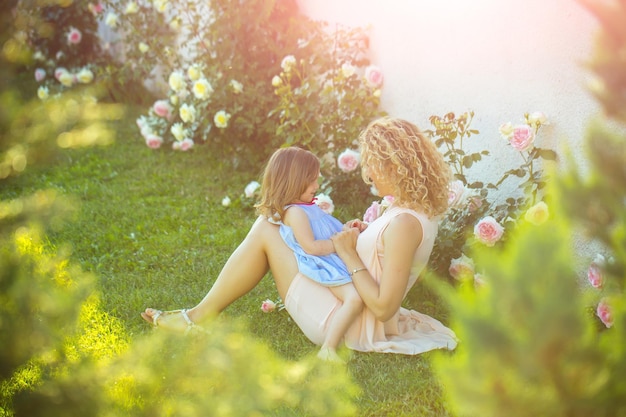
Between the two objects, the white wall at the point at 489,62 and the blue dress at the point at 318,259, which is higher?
the white wall at the point at 489,62

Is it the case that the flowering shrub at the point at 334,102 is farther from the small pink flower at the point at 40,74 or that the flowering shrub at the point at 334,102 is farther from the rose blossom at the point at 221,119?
the small pink flower at the point at 40,74

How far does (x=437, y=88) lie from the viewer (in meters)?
4.25

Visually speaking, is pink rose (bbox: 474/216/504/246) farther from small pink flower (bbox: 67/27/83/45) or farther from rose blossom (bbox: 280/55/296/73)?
small pink flower (bbox: 67/27/83/45)

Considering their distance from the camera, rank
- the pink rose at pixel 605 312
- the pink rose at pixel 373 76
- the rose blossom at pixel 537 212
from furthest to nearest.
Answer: the pink rose at pixel 373 76, the rose blossom at pixel 537 212, the pink rose at pixel 605 312

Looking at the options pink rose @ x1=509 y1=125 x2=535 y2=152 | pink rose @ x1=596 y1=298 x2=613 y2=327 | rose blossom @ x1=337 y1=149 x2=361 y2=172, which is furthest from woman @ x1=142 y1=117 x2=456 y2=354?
rose blossom @ x1=337 y1=149 x2=361 y2=172

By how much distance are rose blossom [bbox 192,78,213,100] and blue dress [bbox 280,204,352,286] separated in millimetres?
2624

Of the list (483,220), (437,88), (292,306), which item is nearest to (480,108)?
(437,88)

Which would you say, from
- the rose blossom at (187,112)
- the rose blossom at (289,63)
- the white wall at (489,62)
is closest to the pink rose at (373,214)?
the white wall at (489,62)

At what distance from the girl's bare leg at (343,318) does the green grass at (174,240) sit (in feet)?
0.40

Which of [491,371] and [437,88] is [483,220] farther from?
[491,371]

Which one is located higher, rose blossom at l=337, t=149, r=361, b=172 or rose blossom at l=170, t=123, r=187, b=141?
rose blossom at l=337, t=149, r=361, b=172

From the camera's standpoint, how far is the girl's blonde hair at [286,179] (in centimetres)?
315

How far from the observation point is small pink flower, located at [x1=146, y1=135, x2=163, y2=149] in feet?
20.0

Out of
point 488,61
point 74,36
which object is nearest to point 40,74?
point 74,36
